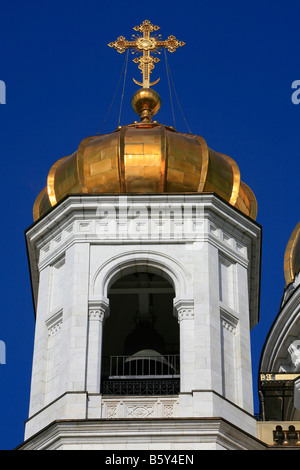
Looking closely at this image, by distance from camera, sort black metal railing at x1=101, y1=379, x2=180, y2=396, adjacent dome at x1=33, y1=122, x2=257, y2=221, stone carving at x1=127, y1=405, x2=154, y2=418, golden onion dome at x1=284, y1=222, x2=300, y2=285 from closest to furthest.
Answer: stone carving at x1=127, y1=405, x2=154, y2=418 → black metal railing at x1=101, y1=379, x2=180, y2=396 → adjacent dome at x1=33, y1=122, x2=257, y2=221 → golden onion dome at x1=284, y1=222, x2=300, y2=285

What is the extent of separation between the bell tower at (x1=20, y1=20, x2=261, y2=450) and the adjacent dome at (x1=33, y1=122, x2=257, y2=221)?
3cm

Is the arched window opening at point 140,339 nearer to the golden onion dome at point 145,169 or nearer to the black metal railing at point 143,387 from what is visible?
the black metal railing at point 143,387

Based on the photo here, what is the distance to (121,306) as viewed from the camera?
36219mm

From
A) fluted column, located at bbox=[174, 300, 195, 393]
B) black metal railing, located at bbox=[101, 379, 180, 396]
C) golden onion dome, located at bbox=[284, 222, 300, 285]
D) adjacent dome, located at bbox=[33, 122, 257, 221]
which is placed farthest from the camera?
golden onion dome, located at bbox=[284, 222, 300, 285]

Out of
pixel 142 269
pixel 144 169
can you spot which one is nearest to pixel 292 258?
pixel 144 169

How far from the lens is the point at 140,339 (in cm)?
3459

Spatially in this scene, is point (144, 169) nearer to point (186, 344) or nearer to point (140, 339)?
point (140, 339)

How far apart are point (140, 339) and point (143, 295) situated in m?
1.51

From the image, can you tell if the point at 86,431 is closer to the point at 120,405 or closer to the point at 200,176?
the point at 120,405

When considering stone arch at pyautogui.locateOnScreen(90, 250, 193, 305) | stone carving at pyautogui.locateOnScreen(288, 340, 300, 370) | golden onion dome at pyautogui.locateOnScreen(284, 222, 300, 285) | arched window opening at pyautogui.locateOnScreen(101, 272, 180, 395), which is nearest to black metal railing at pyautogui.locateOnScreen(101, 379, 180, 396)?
arched window opening at pyautogui.locateOnScreen(101, 272, 180, 395)

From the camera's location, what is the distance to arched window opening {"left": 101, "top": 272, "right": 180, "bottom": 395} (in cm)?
3219

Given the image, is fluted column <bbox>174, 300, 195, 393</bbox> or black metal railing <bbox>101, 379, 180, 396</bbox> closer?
fluted column <bbox>174, 300, 195, 393</bbox>

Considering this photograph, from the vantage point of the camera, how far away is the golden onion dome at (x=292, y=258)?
128ft

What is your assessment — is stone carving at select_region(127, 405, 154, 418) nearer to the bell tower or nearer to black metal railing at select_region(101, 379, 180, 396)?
the bell tower
